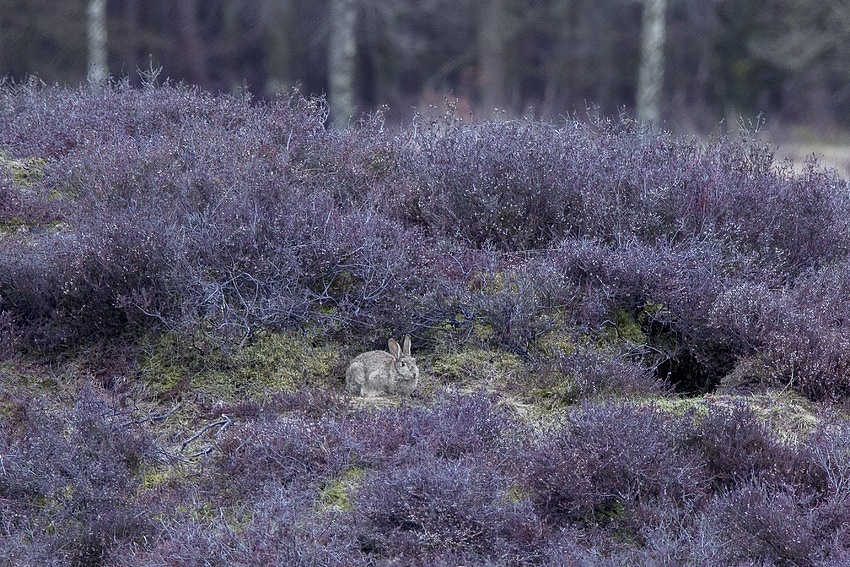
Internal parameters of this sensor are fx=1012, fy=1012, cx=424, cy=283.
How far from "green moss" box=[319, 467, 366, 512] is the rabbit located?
0.75 metres

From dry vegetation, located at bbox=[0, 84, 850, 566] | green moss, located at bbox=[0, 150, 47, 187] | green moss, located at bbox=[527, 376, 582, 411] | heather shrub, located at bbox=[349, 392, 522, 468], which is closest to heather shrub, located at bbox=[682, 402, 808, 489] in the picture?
dry vegetation, located at bbox=[0, 84, 850, 566]

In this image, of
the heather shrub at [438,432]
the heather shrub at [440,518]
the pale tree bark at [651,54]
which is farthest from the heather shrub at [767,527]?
the pale tree bark at [651,54]

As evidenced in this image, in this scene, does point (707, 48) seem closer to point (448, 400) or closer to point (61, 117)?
point (61, 117)

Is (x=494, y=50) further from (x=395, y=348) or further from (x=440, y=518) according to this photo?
(x=440, y=518)

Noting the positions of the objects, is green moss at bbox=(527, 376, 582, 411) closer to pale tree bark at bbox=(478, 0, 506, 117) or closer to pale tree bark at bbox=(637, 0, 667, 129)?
pale tree bark at bbox=(637, 0, 667, 129)

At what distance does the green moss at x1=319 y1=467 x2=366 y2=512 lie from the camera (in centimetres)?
452

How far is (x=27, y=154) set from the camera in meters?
7.79

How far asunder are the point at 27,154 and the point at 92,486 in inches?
161

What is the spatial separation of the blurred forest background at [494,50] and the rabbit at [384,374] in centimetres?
1997

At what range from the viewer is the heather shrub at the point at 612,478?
4.45 m

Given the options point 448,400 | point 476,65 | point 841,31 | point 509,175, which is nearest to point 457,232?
point 509,175

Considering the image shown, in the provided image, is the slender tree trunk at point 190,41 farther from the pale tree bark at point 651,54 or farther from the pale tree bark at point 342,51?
the pale tree bark at point 651,54

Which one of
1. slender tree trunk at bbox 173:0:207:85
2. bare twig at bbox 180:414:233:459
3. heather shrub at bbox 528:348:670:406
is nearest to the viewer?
bare twig at bbox 180:414:233:459

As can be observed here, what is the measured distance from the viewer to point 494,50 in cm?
2942
